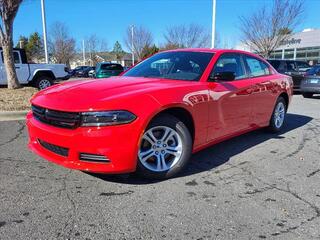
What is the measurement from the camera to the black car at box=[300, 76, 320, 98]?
13227 mm

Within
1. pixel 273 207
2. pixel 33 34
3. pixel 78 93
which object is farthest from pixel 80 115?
pixel 33 34

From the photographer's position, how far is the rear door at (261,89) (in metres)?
5.39

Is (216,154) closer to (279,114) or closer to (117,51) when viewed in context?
(279,114)

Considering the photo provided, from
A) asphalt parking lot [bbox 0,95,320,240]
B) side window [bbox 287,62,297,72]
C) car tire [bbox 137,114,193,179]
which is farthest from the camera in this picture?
side window [bbox 287,62,297,72]

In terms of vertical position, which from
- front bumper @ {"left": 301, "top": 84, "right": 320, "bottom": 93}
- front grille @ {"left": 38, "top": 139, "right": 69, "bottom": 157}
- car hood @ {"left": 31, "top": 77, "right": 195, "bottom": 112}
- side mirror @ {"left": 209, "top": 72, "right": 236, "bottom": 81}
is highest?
side mirror @ {"left": 209, "top": 72, "right": 236, "bottom": 81}

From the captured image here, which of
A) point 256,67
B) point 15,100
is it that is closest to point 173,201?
point 256,67

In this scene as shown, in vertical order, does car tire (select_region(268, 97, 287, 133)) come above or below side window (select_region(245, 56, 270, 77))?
below

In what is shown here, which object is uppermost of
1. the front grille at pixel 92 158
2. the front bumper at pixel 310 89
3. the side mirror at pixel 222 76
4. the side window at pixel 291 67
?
the side mirror at pixel 222 76

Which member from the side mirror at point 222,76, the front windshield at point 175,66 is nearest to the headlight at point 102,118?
the front windshield at point 175,66

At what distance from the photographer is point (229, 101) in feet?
15.2

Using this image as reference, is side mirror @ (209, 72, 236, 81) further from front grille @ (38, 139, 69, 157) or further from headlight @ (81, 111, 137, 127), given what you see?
front grille @ (38, 139, 69, 157)

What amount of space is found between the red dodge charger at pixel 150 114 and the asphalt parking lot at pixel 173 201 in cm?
32

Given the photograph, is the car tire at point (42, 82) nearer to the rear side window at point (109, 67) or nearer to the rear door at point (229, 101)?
the rear side window at point (109, 67)

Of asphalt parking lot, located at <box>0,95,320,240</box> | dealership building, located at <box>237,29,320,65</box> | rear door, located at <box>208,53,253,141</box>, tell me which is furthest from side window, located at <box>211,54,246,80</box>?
dealership building, located at <box>237,29,320,65</box>
